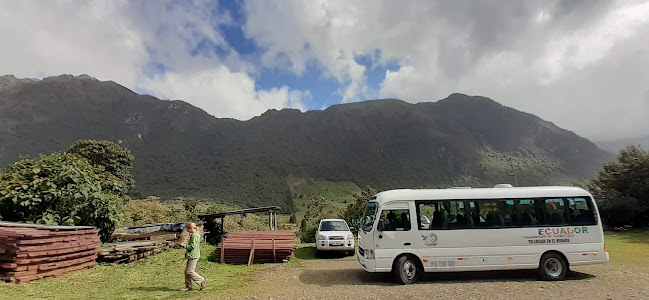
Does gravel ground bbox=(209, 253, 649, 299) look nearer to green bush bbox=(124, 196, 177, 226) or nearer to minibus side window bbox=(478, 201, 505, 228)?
minibus side window bbox=(478, 201, 505, 228)

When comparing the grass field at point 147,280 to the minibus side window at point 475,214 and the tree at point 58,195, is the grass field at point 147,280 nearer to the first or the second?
the tree at point 58,195

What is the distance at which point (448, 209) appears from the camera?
10.6 metres

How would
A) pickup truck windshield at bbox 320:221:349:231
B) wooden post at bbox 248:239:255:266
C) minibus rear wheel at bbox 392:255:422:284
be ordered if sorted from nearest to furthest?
minibus rear wheel at bbox 392:255:422:284 < wooden post at bbox 248:239:255:266 < pickup truck windshield at bbox 320:221:349:231

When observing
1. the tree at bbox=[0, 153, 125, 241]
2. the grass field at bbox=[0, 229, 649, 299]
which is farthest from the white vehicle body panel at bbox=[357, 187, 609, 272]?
the tree at bbox=[0, 153, 125, 241]

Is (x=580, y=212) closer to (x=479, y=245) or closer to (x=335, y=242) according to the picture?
(x=479, y=245)

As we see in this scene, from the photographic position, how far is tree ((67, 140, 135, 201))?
48938mm

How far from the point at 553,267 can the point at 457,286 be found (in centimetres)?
348

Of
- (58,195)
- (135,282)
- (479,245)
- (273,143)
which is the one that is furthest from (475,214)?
(273,143)

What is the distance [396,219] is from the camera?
413 inches

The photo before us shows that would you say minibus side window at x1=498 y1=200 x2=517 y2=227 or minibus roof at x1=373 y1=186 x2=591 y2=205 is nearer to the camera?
minibus side window at x1=498 y1=200 x2=517 y2=227

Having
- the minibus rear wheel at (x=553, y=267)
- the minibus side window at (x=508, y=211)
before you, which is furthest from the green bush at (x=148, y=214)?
the minibus rear wheel at (x=553, y=267)

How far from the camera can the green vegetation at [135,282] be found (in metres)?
8.98

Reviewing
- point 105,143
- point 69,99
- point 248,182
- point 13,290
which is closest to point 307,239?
point 13,290

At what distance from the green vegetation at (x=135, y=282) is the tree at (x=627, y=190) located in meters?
27.9
